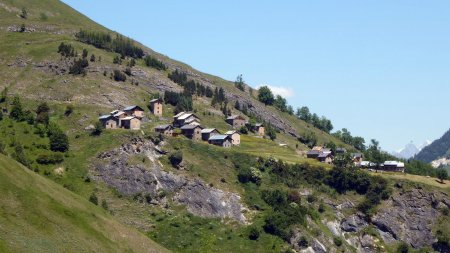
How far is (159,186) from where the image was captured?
440ft

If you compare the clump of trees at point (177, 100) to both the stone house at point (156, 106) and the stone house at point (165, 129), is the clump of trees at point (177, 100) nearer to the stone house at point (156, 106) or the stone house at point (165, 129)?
the stone house at point (156, 106)

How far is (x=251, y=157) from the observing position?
154750mm

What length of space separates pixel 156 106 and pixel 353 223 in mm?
69627

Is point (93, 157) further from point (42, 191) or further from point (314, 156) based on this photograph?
point (314, 156)

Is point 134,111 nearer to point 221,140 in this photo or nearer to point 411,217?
point 221,140

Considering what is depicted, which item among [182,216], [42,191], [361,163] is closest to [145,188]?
[182,216]

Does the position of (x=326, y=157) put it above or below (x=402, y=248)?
above

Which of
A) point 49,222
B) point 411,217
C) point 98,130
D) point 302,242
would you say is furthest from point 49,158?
point 411,217

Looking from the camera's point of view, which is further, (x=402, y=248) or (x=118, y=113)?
(x=118, y=113)

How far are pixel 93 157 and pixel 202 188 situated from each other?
1027 inches

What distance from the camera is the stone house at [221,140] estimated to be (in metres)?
164

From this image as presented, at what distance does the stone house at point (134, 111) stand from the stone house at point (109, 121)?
6.34 metres

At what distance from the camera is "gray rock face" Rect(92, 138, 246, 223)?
132 meters

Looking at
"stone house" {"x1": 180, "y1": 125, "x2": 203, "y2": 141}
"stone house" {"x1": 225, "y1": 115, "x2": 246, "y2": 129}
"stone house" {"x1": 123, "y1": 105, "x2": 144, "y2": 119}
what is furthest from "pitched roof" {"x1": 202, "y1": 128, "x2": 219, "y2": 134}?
"stone house" {"x1": 225, "y1": 115, "x2": 246, "y2": 129}
